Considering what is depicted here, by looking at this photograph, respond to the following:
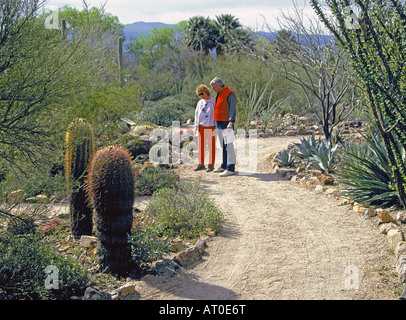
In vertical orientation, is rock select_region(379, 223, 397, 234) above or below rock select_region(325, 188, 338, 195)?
below

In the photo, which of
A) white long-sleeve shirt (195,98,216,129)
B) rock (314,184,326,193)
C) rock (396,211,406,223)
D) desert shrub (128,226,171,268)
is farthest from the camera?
white long-sleeve shirt (195,98,216,129)

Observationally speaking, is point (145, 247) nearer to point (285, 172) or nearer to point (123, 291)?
point (123, 291)

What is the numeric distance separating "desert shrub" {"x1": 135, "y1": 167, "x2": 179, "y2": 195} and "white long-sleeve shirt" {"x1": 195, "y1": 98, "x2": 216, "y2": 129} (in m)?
1.50

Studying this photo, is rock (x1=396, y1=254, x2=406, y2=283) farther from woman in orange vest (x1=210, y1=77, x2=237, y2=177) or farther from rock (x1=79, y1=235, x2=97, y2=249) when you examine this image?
woman in orange vest (x1=210, y1=77, x2=237, y2=177)

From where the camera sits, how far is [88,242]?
5.72 m

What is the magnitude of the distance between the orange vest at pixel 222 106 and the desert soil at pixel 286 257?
1965 millimetres

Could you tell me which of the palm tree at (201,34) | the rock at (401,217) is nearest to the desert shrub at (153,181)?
the rock at (401,217)

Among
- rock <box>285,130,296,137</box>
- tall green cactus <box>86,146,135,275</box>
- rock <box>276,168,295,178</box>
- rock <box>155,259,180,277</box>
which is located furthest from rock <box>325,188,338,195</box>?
rock <box>285,130,296,137</box>

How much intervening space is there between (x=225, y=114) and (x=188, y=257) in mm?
4709

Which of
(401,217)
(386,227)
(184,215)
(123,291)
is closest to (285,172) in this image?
(401,217)

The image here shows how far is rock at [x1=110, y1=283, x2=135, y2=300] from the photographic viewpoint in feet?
13.9

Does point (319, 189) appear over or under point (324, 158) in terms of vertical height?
under
